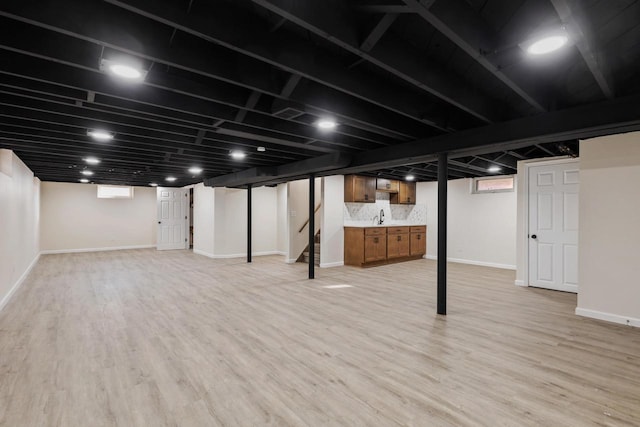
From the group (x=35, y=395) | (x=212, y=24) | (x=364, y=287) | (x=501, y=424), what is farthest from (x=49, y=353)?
(x=364, y=287)

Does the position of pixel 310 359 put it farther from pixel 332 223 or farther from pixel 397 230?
pixel 397 230

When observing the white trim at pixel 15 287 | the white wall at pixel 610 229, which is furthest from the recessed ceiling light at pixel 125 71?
the white wall at pixel 610 229

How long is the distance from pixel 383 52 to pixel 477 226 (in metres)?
7.44

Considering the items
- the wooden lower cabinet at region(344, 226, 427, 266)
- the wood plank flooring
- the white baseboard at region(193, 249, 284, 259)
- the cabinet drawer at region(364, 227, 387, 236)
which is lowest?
the wood plank flooring

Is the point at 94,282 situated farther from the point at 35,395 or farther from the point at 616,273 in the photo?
the point at 616,273

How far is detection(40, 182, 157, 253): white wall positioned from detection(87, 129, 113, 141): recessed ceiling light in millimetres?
8008

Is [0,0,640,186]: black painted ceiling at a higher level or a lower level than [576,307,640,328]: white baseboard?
higher

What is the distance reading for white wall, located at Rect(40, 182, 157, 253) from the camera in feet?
33.7

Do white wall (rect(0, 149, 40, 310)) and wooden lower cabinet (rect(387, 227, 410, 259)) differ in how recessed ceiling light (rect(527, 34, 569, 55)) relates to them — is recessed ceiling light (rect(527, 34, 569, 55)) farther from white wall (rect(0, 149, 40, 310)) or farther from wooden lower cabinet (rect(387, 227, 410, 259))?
wooden lower cabinet (rect(387, 227, 410, 259))

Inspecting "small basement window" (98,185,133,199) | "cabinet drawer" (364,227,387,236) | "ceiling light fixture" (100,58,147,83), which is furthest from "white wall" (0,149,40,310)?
"cabinet drawer" (364,227,387,236)

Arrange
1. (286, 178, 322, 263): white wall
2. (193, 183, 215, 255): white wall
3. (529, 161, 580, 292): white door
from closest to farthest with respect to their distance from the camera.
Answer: (529, 161, 580, 292): white door < (286, 178, 322, 263): white wall < (193, 183, 215, 255): white wall

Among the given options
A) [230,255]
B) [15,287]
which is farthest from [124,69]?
[230,255]

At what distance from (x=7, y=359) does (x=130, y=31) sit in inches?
119

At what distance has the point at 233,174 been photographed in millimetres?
7953
